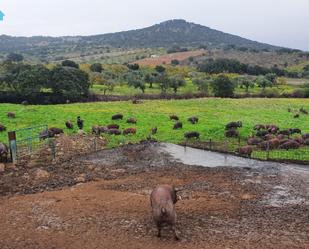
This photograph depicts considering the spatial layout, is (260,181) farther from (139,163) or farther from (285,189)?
(139,163)

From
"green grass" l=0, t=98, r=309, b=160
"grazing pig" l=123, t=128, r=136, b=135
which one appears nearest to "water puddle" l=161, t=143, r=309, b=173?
"green grass" l=0, t=98, r=309, b=160

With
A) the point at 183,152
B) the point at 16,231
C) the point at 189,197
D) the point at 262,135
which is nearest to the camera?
the point at 16,231

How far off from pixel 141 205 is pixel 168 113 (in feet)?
91.9

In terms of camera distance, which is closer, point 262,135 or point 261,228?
point 261,228

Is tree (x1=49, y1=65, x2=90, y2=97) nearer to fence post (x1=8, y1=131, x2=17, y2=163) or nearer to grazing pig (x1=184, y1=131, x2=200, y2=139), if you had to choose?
grazing pig (x1=184, y1=131, x2=200, y2=139)

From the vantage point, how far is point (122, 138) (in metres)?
31.5

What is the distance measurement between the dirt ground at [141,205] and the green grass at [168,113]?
9.16m

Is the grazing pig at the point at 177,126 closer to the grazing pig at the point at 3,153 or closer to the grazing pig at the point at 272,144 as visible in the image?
the grazing pig at the point at 272,144

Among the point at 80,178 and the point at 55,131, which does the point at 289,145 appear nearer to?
the point at 80,178

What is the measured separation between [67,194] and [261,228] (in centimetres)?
736

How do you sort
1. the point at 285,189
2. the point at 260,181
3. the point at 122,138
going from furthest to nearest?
the point at 122,138 → the point at 260,181 → the point at 285,189

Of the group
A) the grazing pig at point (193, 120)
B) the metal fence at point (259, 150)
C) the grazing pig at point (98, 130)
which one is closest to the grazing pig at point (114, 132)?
the grazing pig at point (98, 130)

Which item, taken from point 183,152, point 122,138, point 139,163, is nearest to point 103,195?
point 139,163

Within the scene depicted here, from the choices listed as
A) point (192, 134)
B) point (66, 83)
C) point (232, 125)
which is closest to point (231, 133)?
point (232, 125)
